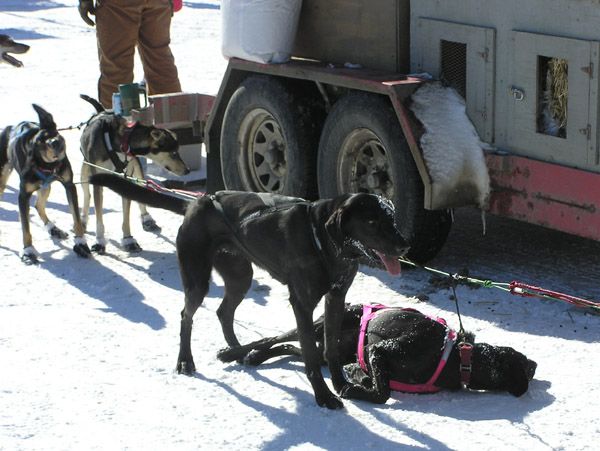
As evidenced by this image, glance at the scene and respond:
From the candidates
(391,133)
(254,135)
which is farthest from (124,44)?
(391,133)

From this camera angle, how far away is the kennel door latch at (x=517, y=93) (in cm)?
698

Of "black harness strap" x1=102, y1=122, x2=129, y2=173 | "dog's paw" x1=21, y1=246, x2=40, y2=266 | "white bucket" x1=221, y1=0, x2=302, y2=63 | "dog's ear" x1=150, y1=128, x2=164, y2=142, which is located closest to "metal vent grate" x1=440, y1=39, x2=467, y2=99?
"white bucket" x1=221, y1=0, x2=302, y2=63

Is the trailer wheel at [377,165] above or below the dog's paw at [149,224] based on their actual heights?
above

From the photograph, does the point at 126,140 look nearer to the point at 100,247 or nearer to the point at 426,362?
the point at 100,247

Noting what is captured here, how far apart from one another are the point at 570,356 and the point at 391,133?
1921 millimetres

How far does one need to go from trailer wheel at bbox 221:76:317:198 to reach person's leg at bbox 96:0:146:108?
2755mm

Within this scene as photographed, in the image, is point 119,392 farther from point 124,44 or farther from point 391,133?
point 124,44

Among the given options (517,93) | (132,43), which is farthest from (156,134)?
(517,93)

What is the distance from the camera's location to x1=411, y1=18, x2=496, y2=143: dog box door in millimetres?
7172

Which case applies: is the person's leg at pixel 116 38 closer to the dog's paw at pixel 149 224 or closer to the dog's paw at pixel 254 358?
the dog's paw at pixel 149 224

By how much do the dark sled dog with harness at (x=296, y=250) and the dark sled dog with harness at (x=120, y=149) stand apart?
229 cm

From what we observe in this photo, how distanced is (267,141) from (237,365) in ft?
9.01

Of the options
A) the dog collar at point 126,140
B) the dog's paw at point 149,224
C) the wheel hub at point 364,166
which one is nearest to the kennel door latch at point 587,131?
the wheel hub at point 364,166

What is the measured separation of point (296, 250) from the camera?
5652mm
